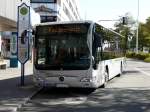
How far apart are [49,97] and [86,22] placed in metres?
3.00

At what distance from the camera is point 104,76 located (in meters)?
A: 20.7

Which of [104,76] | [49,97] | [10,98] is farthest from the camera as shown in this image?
[104,76]

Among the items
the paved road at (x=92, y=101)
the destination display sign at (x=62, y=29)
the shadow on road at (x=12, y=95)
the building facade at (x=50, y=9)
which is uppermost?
the building facade at (x=50, y=9)

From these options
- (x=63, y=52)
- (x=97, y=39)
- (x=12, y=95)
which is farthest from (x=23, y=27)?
(x=12, y=95)

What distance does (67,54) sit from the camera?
17.8 meters

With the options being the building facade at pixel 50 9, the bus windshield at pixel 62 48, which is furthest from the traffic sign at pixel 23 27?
the building facade at pixel 50 9

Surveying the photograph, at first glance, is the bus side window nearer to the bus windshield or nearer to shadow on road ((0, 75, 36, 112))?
the bus windshield

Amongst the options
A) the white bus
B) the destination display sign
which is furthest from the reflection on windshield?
the destination display sign

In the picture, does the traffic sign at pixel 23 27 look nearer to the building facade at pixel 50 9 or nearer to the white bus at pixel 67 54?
the white bus at pixel 67 54

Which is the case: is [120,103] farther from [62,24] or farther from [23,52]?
[23,52]

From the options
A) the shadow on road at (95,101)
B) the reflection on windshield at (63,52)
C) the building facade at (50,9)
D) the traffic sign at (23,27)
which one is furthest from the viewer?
the building facade at (50,9)

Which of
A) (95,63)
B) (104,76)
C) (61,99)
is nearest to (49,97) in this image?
(61,99)

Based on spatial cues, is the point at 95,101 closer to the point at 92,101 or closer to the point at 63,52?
the point at 92,101

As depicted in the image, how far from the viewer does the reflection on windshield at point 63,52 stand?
1761 centimetres
